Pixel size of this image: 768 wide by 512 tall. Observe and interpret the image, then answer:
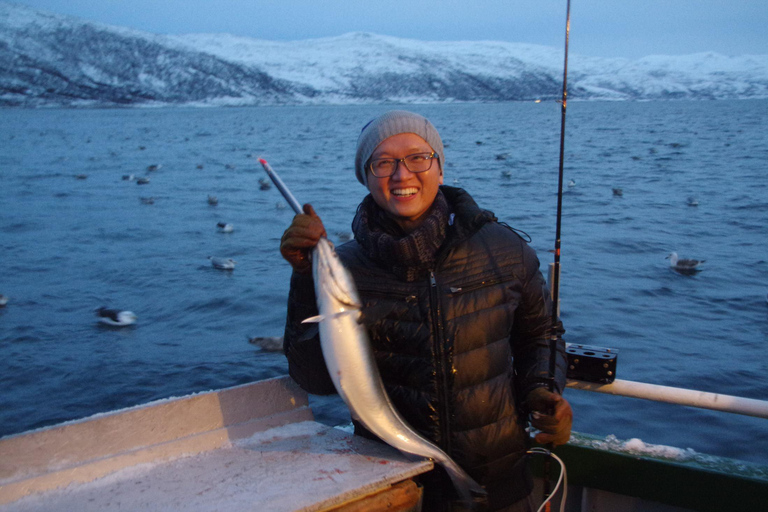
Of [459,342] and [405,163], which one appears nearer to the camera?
[459,342]

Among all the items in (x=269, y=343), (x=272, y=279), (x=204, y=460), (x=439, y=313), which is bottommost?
(x=272, y=279)

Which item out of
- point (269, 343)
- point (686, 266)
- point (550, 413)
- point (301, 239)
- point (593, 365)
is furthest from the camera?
point (686, 266)

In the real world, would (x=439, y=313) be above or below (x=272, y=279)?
above

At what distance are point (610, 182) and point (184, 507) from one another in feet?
84.7

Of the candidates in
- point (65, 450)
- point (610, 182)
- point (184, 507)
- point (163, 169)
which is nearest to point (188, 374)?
point (65, 450)

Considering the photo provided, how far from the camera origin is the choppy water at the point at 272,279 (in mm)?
8586

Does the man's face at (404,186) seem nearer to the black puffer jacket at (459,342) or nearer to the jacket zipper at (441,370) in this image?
the black puffer jacket at (459,342)

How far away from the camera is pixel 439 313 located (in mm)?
2662

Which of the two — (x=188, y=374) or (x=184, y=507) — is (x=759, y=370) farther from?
(x=184, y=507)

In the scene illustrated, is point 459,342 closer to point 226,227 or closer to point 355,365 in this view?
point 355,365

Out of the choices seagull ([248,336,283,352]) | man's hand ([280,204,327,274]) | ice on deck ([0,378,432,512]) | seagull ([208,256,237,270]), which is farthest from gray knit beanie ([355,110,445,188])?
seagull ([208,256,237,270])

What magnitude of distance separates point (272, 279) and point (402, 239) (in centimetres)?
1148

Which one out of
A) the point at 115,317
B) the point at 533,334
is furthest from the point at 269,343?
the point at 533,334

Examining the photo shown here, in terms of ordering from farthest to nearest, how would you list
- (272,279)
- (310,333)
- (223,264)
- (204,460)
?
(223,264), (272,279), (204,460), (310,333)
